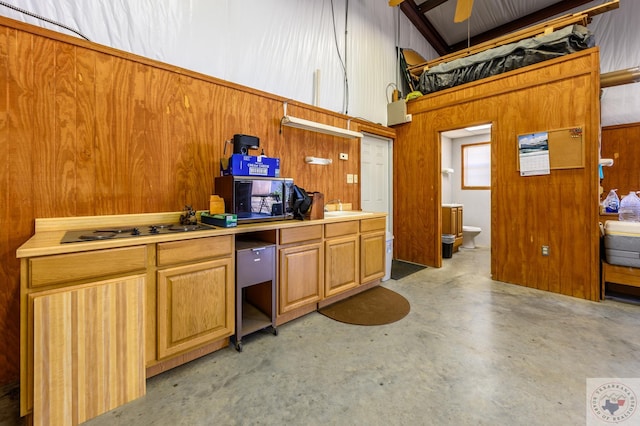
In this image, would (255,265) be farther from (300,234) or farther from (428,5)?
(428,5)

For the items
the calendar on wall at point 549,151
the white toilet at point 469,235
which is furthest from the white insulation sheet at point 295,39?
the white toilet at point 469,235

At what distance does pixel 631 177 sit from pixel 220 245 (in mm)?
5673

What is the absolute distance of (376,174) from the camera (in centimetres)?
434

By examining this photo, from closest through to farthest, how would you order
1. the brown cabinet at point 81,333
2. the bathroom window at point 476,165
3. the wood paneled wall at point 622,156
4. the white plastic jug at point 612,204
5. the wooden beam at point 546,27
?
the brown cabinet at point 81,333, the wooden beam at point 546,27, the white plastic jug at point 612,204, the wood paneled wall at point 622,156, the bathroom window at point 476,165

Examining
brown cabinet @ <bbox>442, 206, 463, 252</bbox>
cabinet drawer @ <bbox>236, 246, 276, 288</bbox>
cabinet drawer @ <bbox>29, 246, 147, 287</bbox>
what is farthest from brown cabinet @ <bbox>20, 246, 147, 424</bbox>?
brown cabinet @ <bbox>442, 206, 463, 252</bbox>

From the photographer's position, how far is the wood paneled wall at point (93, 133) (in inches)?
65.0

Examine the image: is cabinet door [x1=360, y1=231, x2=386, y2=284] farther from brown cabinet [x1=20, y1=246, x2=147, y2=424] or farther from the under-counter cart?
brown cabinet [x1=20, y1=246, x2=147, y2=424]

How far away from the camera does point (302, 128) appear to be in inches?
122

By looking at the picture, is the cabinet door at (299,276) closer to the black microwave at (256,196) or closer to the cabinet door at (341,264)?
the cabinet door at (341,264)

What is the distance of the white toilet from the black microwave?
431 centimetres

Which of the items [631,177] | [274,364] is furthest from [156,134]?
[631,177]

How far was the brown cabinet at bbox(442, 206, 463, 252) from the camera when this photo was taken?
4945mm

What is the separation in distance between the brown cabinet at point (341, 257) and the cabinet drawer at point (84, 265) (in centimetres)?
153

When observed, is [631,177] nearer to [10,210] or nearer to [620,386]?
[620,386]
